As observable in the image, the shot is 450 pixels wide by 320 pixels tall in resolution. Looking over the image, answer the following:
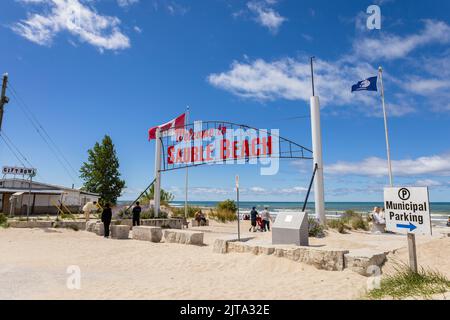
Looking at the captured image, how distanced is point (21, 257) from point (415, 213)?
35.3 ft

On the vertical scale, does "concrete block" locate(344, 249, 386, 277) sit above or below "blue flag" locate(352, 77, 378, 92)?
Result: below

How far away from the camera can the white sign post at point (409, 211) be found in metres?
5.61

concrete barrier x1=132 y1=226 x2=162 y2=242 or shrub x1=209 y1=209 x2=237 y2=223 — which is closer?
concrete barrier x1=132 y1=226 x2=162 y2=242

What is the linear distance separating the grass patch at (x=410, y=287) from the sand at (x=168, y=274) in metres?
0.47

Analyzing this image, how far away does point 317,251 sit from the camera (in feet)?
26.4

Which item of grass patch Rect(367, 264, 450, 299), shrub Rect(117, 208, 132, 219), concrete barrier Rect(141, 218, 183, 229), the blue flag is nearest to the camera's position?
grass patch Rect(367, 264, 450, 299)

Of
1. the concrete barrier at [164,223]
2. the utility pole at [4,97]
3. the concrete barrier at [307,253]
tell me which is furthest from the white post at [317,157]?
the utility pole at [4,97]

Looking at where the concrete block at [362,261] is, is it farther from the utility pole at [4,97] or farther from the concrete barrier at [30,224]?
the utility pole at [4,97]

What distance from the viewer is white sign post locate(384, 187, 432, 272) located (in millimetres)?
5605

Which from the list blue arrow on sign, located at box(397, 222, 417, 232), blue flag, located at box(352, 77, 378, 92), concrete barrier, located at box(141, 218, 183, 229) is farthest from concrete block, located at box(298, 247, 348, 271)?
concrete barrier, located at box(141, 218, 183, 229)

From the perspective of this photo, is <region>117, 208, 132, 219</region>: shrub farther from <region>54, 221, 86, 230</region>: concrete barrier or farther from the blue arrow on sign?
the blue arrow on sign
